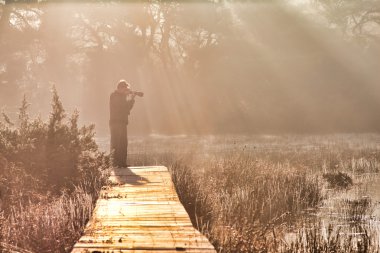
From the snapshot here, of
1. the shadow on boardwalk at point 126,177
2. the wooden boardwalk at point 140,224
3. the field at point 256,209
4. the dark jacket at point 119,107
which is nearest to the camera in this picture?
the wooden boardwalk at point 140,224

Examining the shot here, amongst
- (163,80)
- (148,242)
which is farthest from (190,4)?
(148,242)

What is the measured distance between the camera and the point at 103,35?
130 feet

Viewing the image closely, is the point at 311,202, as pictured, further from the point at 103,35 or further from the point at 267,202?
the point at 103,35

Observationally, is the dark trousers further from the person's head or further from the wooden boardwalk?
the wooden boardwalk

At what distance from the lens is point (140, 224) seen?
5773 mm

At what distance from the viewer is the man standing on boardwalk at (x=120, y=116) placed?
40.0ft

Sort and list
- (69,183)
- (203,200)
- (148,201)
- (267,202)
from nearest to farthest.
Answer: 1. (148,201)
2. (203,200)
3. (267,202)
4. (69,183)

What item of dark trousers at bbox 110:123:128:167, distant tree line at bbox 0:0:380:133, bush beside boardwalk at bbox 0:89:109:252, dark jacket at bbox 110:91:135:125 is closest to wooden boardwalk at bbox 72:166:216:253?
bush beside boardwalk at bbox 0:89:109:252

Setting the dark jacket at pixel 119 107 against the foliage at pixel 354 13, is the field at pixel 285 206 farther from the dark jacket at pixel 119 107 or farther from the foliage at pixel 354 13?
the foliage at pixel 354 13

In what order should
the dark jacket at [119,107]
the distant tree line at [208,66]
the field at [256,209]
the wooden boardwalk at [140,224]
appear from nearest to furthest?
the wooden boardwalk at [140,224] → the field at [256,209] → the dark jacket at [119,107] → the distant tree line at [208,66]

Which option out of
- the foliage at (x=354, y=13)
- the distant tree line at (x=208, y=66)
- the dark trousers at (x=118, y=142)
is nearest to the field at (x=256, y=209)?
the dark trousers at (x=118, y=142)

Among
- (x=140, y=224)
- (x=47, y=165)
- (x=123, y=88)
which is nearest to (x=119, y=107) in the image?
(x=123, y=88)

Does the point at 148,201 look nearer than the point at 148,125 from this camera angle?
Yes

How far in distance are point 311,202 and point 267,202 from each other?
5.42 feet
